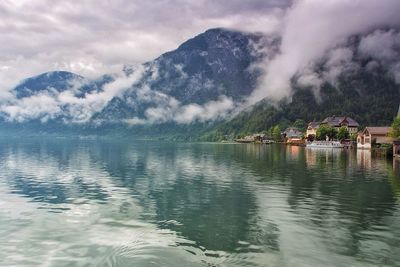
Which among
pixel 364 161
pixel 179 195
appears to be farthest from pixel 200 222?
pixel 364 161

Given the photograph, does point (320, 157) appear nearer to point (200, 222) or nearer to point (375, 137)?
point (375, 137)

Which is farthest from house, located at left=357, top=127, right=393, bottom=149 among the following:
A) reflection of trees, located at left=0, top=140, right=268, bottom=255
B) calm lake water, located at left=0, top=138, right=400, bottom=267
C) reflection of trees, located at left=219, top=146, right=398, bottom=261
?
calm lake water, located at left=0, top=138, right=400, bottom=267

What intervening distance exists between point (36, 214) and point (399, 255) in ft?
102

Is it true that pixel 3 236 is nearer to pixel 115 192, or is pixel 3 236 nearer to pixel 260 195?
pixel 115 192

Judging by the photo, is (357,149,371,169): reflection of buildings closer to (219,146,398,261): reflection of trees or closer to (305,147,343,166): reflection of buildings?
(305,147,343,166): reflection of buildings

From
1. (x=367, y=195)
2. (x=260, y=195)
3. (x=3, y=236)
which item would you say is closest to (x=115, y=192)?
(x=260, y=195)

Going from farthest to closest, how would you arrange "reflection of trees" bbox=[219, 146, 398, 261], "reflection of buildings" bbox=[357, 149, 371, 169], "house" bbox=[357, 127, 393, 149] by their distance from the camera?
"house" bbox=[357, 127, 393, 149] → "reflection of buildings" bbox=[357, 149, 371, 169] → "reflection of trees" bbox=[219, 146, 398, 261]

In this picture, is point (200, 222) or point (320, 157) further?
point (320, 157)

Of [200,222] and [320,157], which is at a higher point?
[320,157]

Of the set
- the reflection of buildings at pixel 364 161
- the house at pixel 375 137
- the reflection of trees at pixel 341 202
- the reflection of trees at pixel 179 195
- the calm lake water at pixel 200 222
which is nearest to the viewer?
the calm lake water at pixel 200 222

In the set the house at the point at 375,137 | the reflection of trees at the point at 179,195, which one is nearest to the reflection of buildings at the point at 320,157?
the reflection of trees at the point at 179,195

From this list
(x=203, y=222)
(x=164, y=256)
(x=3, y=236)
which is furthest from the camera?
(x=203, y=222)

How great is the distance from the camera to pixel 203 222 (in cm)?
3606

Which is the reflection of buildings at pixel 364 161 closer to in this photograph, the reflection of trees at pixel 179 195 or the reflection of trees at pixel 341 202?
the reflection of trees at pixel 341 202
